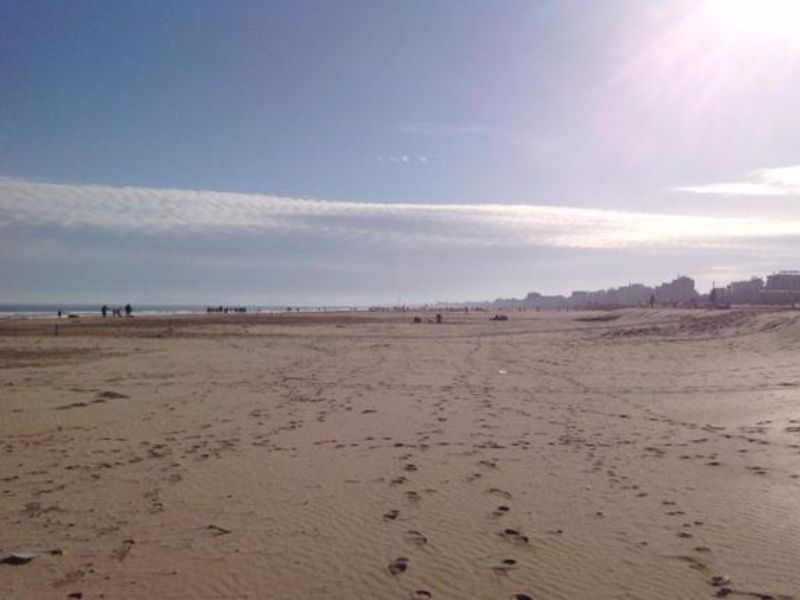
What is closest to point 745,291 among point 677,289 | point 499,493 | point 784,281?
point 784,281

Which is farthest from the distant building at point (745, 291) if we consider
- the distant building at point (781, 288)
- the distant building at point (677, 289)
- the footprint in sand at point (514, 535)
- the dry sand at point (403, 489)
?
the footprint in sand at point (514, 535)

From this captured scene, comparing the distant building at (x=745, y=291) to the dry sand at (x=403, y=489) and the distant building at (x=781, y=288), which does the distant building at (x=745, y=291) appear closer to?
the distant building at (x=781, y=288)

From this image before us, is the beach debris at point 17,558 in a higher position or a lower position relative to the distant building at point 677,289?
lower

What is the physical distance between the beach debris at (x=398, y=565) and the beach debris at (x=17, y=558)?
3.33 metres

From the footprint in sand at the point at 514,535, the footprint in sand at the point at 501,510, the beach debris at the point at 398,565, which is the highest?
the footprint in sand at the point at 501,510

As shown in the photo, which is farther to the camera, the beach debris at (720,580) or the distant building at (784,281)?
the distant building at (784,281)

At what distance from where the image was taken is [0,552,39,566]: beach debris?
5992 mm

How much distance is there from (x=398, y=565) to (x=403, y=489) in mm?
2388

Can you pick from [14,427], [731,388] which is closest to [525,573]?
[14,427]

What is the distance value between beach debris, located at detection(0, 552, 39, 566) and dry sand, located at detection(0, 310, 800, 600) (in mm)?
93

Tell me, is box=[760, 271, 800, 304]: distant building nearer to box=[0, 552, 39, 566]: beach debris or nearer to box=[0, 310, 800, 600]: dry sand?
box=[0, 310, 800, 600]: dry sand

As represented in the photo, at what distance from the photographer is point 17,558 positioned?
6066 mm

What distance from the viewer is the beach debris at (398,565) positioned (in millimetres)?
5973

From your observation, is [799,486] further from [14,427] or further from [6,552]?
[14,427]
